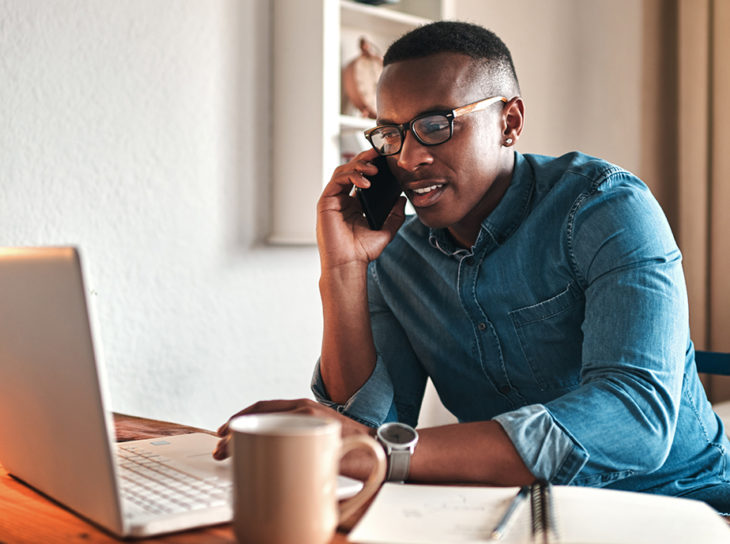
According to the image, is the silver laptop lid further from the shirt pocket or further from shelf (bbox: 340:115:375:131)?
shelf (bbox: 340:115:375:131)

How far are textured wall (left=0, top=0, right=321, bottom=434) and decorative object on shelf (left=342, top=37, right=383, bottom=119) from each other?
0.24 meters

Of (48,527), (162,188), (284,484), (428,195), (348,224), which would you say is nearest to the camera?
(284,484)

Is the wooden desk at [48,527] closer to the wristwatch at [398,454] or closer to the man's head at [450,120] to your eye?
the wristwatch at [398,454]

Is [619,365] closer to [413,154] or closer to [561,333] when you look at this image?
[561,333]

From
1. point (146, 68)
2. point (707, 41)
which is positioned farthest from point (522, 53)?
point (146, 68)

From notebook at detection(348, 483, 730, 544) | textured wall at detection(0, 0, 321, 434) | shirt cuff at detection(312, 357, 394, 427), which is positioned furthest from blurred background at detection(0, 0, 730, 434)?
notebook at detection(348, 483, 730, 544)

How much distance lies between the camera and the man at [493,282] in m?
0.90

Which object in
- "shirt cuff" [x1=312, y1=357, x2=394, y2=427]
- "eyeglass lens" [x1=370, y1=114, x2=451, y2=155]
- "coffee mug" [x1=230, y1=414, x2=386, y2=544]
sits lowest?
"shirt cuff" [x1=312, y1=357, x2=394, y2=427]

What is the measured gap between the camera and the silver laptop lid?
21.0 inches

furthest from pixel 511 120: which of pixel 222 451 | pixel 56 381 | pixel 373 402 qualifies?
pixel 56 381

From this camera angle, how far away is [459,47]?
123 cm

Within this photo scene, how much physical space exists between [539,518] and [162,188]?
1.40 meters

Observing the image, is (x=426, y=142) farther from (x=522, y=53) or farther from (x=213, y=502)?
(x=522, y=53)

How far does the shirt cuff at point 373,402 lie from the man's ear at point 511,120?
46 centimetres
